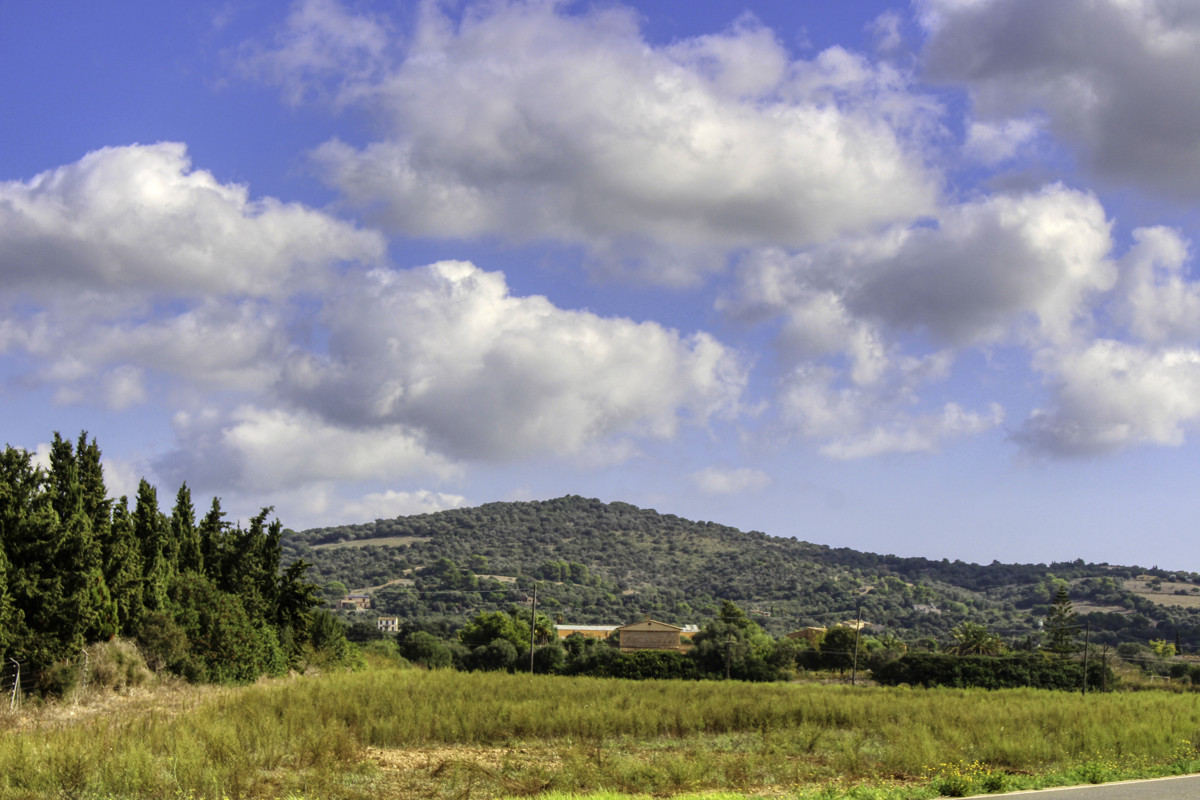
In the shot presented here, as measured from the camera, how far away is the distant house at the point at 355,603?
508 feet

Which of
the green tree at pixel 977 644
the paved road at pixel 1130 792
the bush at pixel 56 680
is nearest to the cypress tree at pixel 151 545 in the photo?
the bush at pixel 56 680

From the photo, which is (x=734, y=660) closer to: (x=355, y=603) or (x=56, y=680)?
(x=56, y=680)

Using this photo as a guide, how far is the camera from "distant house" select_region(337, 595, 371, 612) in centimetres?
15488

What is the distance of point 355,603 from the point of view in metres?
159

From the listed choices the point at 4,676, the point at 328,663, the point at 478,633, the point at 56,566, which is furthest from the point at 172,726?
the point at 478,633

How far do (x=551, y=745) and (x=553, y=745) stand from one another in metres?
0.07

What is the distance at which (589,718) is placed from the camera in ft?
79.3

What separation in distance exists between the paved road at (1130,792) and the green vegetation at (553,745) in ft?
2.89

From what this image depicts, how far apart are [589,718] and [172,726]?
32.1ft

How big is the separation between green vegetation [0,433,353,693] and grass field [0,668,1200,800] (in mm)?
2275

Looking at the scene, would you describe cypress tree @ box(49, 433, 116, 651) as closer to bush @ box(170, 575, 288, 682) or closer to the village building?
bush @ box(170, 575, 288, 682)

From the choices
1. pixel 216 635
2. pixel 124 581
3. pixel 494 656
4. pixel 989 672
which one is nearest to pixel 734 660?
pixel 989 672

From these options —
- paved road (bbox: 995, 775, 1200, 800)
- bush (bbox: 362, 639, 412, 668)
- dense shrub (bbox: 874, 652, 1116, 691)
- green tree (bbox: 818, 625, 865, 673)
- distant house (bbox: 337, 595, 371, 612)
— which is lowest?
distant house (bbox: 337, 595, 371, 612)

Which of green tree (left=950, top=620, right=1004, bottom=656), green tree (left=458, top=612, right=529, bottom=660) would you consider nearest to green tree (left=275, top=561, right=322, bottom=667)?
green tree (left=458, top=612, right=529, bottom=660)
